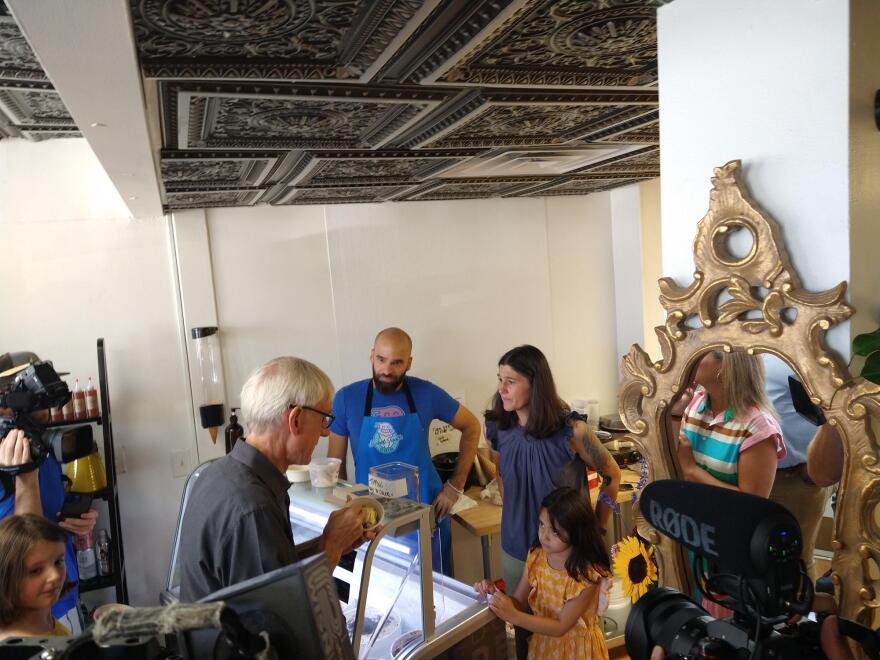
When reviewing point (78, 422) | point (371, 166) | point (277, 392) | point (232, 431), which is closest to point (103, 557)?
point (78, 422)

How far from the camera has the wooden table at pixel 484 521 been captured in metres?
3.19

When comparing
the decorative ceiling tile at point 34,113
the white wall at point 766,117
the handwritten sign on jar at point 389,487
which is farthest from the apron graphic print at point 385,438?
the white wall at point 766,117

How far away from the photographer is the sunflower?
4.37ft

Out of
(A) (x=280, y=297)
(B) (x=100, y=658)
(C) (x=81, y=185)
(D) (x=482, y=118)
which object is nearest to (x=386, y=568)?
(D) (x=482, y=118)

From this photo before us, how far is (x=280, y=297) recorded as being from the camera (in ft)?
12.7

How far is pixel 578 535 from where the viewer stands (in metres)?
A: 2.06

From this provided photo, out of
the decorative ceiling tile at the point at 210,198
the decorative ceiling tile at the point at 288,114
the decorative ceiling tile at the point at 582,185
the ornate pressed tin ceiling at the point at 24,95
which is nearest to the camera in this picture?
the ornate pressed tin ceiling at the point at 24,95

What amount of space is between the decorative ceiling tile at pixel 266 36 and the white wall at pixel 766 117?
47cm

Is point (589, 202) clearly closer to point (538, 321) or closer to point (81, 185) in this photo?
point (538, 321)

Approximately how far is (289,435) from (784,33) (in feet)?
3.86

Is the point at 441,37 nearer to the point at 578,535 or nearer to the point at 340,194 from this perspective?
the point at 578,535

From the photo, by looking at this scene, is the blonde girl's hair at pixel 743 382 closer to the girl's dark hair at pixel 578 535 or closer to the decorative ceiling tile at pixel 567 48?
the decorative ceiling tile at pixel 567 48

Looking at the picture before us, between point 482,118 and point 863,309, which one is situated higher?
point 482,118

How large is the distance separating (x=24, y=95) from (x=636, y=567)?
83.8 inches
